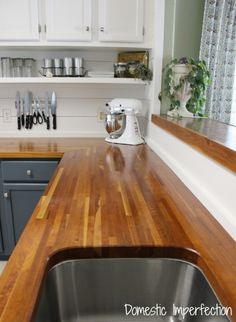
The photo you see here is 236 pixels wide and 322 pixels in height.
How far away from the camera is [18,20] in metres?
2.00

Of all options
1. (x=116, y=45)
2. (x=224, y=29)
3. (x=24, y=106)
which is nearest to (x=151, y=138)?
(x=116, y=45)

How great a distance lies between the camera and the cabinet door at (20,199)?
189 cm

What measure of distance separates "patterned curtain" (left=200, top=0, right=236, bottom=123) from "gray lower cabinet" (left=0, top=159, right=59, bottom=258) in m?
1.25

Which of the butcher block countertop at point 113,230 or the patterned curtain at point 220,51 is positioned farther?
the patterned curtain at point 220,51

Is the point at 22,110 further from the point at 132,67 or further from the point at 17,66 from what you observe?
the point at 132,67

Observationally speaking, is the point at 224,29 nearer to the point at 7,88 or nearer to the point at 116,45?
the point at 116,45

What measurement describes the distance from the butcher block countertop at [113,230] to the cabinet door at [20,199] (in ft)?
2.08

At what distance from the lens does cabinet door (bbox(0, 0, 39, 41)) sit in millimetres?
1979

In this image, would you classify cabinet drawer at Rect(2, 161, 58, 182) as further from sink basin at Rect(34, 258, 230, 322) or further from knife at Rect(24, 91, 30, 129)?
sink basin at Rect(34, 258, 230, 322)

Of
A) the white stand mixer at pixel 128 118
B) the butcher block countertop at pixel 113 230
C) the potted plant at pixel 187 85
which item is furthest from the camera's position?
the white stand mixer at pixel 128 118

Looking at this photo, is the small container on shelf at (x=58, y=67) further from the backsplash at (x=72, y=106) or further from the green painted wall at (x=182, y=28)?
the green painted wall at (x=182, y=28)

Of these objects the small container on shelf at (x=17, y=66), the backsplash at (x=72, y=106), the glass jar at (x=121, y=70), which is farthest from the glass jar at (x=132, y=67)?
the small container on shelf at (x=17, y=66)

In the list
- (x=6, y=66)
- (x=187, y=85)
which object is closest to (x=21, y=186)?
(x=6, y=66)

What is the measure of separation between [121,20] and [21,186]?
1422 mm
